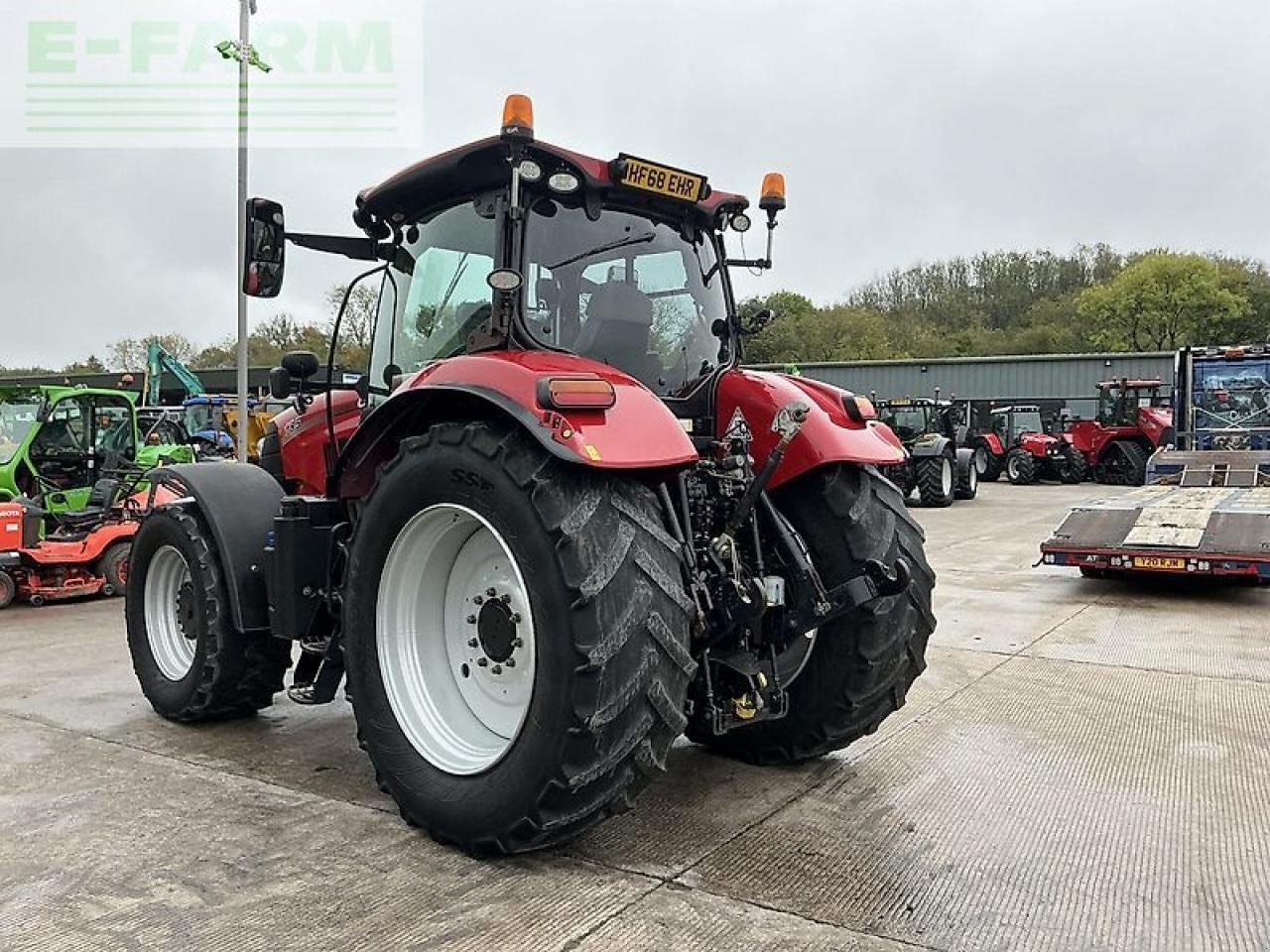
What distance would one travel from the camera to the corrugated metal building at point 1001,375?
108 feet

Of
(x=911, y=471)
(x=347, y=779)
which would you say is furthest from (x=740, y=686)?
(x=911, y=471)

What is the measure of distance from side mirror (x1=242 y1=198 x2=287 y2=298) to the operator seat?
52.2 inches

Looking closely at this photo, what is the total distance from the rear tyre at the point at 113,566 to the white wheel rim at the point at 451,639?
638 cm

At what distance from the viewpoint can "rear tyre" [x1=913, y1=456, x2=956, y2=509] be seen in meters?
18.6

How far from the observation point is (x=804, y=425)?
3.58 m

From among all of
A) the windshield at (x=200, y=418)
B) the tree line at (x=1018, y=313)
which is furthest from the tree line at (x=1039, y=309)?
the windshield at (x=200, y=418)

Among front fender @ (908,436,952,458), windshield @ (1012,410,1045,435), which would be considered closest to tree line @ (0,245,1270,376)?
windshield @ (1012,410,1045,435)

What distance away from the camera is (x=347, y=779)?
150 inches

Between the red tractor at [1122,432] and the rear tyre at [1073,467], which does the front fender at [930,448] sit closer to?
the rear tyre at [1073,467]

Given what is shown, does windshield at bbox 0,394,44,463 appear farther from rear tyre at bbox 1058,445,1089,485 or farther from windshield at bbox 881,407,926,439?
rear tyre at bbox 1058,445,1089,485

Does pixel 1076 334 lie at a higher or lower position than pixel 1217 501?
higher

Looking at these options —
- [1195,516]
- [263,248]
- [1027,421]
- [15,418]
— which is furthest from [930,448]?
[263,248]

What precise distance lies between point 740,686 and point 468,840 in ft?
3.25

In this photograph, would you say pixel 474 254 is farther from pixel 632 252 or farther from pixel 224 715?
pixel 224 715
